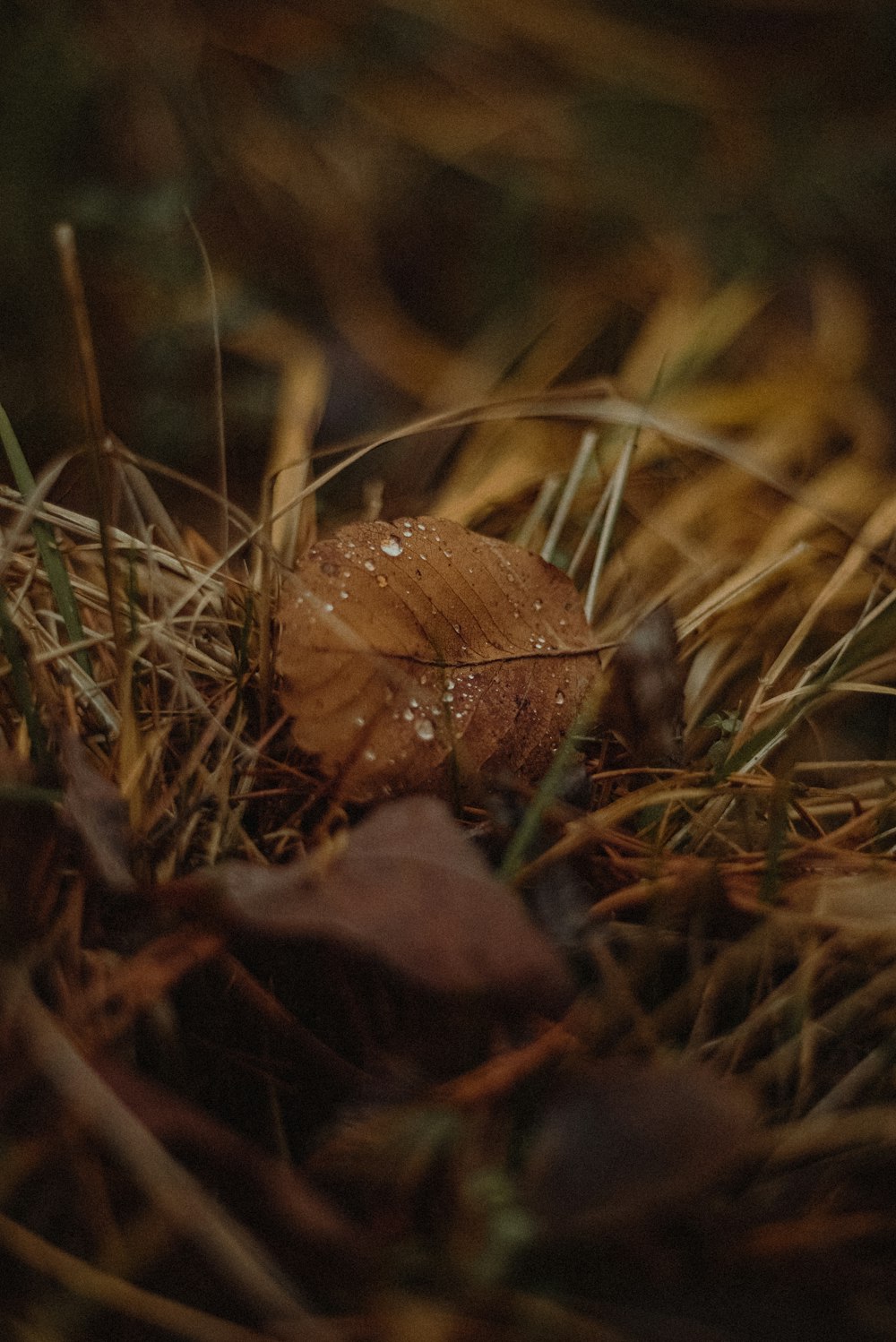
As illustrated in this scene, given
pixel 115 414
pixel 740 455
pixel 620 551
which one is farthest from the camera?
pixel 115 414

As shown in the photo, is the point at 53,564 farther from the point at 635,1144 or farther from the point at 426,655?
the point at 635,1144

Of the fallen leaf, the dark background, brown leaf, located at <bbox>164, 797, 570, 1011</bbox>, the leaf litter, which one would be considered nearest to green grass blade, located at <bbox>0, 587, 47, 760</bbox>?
the leaf litter

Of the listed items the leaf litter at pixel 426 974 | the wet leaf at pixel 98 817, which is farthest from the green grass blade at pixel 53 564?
the wet leaf at pixel 98 817

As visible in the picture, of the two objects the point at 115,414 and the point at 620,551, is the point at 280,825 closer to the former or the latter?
the point at 620,551

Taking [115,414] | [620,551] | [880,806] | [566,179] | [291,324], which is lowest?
[880,806]

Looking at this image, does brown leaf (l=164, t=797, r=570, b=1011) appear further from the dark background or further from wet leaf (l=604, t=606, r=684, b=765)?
the dark background

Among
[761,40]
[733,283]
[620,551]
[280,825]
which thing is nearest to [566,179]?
[733,283]

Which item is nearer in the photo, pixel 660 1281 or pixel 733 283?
pixel 660 1281

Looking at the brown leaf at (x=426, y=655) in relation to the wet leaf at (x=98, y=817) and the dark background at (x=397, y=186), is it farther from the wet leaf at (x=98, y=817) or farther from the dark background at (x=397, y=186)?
the dark background at (x=397, y=186)
